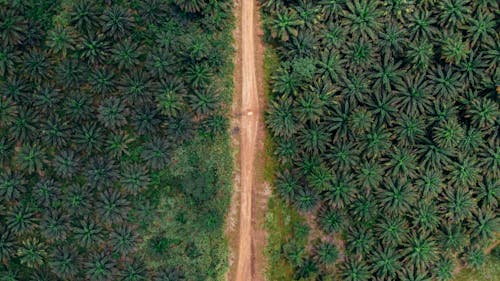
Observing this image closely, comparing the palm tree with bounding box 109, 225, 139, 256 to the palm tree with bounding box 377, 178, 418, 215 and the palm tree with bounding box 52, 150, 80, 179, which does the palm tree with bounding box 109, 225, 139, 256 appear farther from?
the palm tree with bounding box 377, 178, 418, 215

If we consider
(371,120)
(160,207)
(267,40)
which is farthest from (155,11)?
(371,120)

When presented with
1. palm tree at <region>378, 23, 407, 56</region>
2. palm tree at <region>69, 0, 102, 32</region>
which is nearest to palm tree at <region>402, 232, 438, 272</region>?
palm tree at <region>378, 23, 407, 56</region>

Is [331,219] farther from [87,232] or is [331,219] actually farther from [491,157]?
[87,232]

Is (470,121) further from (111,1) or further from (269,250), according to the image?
(111,1)

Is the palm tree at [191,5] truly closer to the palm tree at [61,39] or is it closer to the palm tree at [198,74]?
the palm tree at [198,74]

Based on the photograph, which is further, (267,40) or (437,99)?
(267,40)

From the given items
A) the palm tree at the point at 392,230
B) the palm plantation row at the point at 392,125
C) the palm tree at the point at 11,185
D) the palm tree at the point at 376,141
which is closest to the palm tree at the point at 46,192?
the palm tree at the point at 11,185
